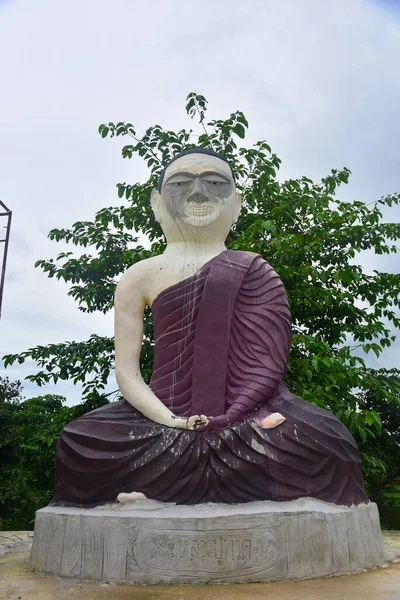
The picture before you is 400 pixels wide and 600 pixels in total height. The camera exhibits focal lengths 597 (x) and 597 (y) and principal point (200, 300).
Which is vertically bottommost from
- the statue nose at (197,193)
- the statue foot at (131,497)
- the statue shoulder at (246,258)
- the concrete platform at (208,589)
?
the concrete platform at (208,589)

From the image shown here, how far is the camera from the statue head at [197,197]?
6.14 m

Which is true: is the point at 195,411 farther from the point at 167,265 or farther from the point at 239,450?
the point at 167,265

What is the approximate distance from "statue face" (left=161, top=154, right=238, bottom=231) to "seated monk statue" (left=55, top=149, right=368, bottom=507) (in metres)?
0.01

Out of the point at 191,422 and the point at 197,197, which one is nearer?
the point at 191,422

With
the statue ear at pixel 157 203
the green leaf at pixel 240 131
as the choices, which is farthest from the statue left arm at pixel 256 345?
the green leaf at pixel 240 131

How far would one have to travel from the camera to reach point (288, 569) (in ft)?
14.1

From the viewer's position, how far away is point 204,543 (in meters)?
4.28

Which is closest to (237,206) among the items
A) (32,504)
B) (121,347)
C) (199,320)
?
(199,320)

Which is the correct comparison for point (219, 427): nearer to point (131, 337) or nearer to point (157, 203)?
point (131, 337)

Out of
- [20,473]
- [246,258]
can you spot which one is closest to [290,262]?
[246,258]

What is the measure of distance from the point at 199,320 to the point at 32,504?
7.21m

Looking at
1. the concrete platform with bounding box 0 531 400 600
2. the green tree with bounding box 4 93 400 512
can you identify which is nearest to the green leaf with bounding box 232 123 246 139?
the green tree with bounding box 4 93 400 512

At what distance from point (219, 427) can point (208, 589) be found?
1.30m

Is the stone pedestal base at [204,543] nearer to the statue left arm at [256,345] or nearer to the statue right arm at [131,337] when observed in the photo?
the statue left arm at [256,345]
